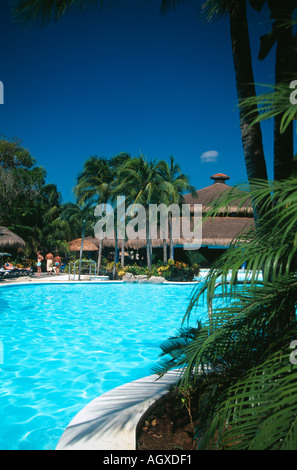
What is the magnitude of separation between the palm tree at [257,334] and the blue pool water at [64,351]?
893mm

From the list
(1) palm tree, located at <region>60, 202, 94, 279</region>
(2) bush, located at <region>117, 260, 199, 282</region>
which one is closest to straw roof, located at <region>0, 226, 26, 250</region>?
(1) palm tree, located at <region>60, 202, 94, 279</region>

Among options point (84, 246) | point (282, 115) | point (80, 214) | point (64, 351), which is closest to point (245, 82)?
point (282, 115)

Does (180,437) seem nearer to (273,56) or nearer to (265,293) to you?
(265,293)

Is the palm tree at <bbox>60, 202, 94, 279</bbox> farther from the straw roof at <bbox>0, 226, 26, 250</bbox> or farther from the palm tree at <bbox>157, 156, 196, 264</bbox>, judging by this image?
the palm tree at <bbox>157, 156, 196, 264</bbox>

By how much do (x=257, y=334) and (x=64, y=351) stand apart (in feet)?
18.0

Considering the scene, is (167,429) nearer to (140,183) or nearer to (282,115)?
(282,115)

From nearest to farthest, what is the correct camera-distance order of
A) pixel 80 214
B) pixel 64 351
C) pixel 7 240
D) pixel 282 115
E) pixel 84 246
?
pixel 282 115 < pixel 64 351 < pixel 7 240 < pixel 80 214 < pixel 84 246

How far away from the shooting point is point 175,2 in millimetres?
4645

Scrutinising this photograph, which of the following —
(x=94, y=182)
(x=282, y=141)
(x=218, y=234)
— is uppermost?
(x=94, y=182)

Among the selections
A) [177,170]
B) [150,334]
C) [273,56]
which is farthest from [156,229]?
[273,56]

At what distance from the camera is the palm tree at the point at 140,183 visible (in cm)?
1988

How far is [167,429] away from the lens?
2.38 m

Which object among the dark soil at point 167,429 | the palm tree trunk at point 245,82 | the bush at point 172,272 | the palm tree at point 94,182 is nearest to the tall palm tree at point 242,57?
the palm tree trunk at point 245,82
